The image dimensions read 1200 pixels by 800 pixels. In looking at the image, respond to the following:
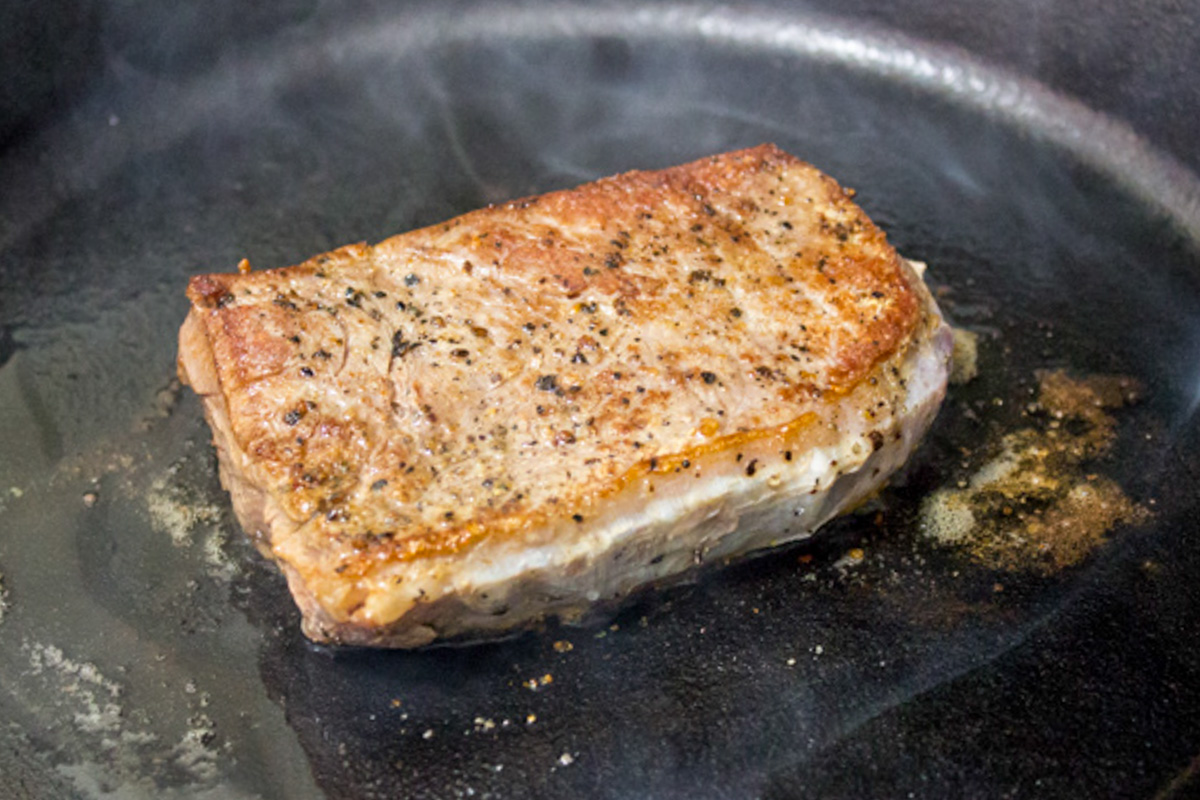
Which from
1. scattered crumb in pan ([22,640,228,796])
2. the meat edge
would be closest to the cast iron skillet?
scattered crumb in pan ([22,640,228,796])

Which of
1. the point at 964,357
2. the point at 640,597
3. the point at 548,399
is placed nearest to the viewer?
the point at 548,399

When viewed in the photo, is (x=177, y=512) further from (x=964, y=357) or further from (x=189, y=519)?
(x=964, y=357)

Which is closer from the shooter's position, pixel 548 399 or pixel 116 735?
pixel 116 735

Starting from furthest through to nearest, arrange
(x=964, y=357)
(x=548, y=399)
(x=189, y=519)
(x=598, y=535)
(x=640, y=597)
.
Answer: (x=964, y=357) < (x=189, y=519) < (x=640, y=597) < (x=548, y=399) < (x=598, y=535)

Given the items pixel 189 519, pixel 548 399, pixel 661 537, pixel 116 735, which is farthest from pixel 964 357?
pixel 116 735

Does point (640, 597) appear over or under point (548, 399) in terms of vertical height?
under

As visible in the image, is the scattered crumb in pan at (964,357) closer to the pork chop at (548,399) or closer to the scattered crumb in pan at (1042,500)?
the scattered crumb in pan at (1042,500)
